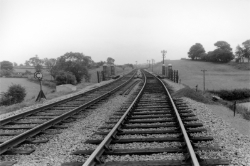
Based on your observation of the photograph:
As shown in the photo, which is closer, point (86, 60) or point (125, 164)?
point (125, 164)

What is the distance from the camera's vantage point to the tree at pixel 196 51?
11219 cm


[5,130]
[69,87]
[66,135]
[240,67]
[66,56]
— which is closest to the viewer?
[66,135]

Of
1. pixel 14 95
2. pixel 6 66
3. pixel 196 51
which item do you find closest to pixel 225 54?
pixel 196 51

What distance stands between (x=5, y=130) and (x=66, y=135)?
1.76 m

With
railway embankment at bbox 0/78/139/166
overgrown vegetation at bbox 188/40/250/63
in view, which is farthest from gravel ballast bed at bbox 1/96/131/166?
overgrown vegetation at bbox 188/40/250/63

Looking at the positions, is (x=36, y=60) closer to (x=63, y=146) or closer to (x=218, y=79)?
(x=218, y=79)

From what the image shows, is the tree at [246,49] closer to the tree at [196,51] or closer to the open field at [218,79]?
the tree at [196,51]

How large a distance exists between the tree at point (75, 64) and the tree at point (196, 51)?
67253 millimetres

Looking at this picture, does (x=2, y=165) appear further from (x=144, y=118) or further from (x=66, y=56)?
(x=66, y=56)

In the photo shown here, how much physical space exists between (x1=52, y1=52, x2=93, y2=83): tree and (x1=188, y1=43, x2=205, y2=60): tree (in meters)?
67.3

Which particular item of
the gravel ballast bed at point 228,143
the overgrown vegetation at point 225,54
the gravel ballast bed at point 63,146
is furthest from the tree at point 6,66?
the gravel ballast bed at point 228,143

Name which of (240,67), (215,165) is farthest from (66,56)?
(215,165)

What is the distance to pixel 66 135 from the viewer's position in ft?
17.4

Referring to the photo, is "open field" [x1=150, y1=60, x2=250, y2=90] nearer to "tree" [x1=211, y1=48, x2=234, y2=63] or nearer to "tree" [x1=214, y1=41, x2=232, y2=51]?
"tree" [x1=211, y1=48, x2=234, y2=63]
